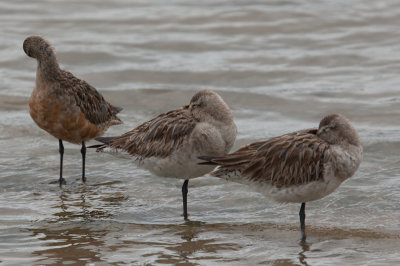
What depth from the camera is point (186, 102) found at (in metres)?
13.3

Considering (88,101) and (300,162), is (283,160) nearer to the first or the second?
(300,162)

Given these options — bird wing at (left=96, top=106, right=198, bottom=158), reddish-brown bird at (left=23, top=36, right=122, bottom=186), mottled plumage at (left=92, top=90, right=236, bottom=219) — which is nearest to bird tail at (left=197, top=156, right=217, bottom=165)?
mottled plumage at (left=92, top=90, right=236, bottom=219)

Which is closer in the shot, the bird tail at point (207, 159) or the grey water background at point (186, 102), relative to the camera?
the grey water background at point (186, 102)

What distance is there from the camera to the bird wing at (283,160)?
24.7ft

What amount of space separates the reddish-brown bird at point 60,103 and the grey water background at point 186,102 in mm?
596

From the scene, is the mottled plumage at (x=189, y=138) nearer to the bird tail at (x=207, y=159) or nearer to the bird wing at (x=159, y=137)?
the bird wing at (x=159, y=137)

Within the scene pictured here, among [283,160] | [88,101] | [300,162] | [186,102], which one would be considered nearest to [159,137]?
[283,160]

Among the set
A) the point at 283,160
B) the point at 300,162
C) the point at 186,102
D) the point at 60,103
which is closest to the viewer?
the point at 300,162

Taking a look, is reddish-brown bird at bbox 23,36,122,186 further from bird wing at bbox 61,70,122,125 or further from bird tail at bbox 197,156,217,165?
bird tail at bbox 197,156,217,165

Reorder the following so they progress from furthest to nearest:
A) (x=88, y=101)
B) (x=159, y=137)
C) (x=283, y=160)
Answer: (x=88, y=101) < (x=159, y=137) < (x=283, y=160)

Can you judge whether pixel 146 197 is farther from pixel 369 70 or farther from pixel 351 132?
pixel 369 70

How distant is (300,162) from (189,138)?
1.24 m

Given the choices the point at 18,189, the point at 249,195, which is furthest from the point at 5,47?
the point at 249,195

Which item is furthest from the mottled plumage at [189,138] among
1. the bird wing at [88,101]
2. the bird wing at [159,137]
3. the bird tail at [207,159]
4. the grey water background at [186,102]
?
the bird wing at [88,101]
